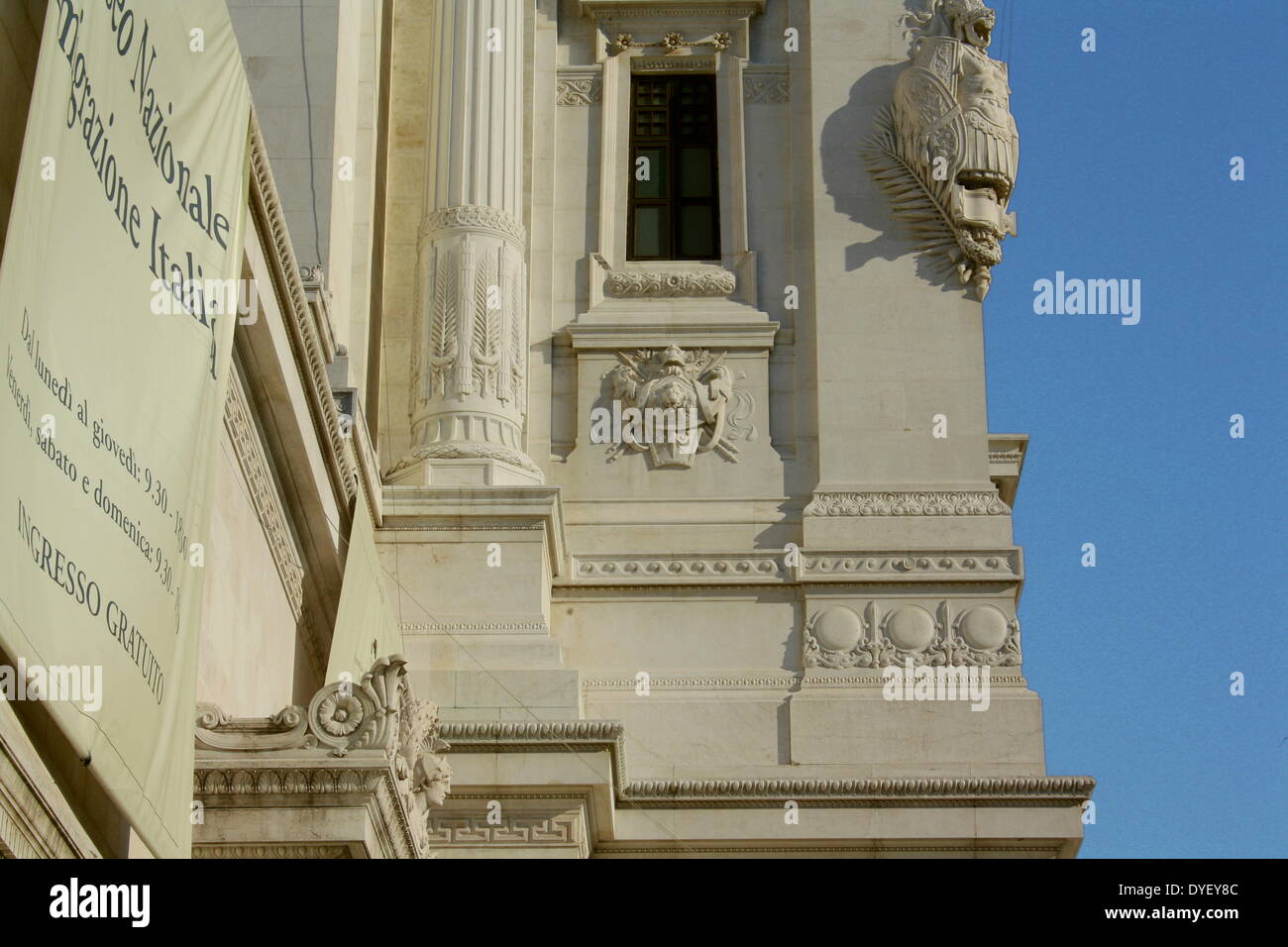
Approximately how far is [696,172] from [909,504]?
5.34m

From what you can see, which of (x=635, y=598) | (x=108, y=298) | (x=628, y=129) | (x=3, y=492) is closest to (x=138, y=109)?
(x=108, y=298)

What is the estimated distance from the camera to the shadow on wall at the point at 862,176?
26188mm

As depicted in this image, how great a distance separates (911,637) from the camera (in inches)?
949

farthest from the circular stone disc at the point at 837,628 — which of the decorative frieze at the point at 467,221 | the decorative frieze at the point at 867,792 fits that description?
the decorative frieze at the point at 467,221

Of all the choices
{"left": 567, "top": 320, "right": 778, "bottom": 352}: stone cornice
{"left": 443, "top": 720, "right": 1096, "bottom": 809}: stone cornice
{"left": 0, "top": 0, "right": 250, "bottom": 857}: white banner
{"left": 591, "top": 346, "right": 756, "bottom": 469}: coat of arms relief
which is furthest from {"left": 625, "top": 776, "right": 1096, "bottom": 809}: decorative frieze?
{"left": 0, "top": 0, "right": 250, "bottom": 857}: white banner

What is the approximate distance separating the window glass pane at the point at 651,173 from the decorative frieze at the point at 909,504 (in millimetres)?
4751

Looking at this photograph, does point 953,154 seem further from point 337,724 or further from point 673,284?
point 337,724

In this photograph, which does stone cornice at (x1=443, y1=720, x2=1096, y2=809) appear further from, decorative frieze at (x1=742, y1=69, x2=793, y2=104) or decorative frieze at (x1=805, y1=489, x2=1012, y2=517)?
decorative frieze at (x1=742, y1=69, x2=793, y2=104)

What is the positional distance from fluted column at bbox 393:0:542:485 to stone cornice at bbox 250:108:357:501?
95.7 inches

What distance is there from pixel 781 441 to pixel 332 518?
6.57m

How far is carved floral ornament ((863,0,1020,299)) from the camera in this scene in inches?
1024

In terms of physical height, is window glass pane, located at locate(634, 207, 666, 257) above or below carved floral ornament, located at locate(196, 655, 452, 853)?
above
